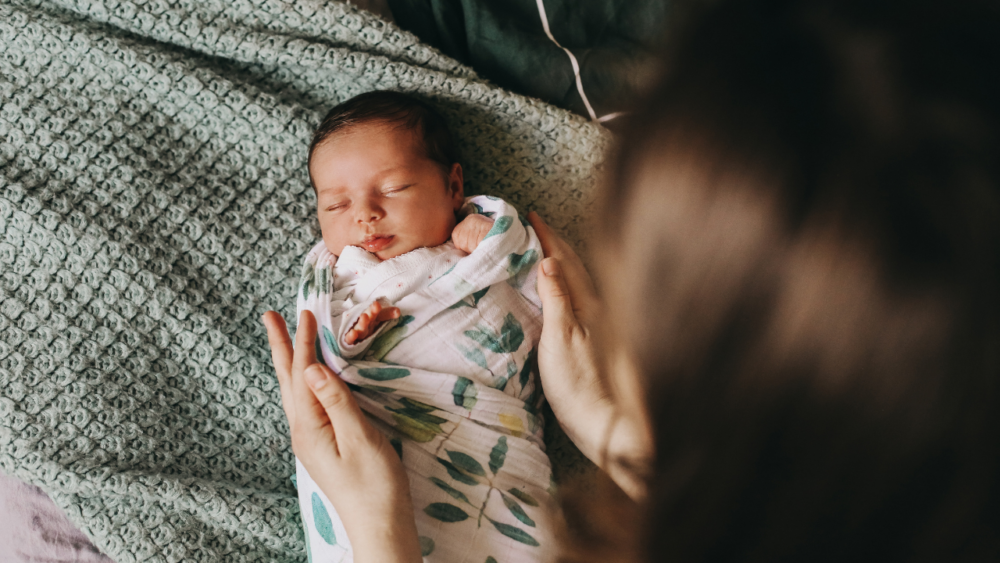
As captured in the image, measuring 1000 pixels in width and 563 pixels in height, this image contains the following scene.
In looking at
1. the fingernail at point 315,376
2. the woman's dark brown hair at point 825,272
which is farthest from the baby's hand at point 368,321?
the woman's dark brown hair at point 825,272

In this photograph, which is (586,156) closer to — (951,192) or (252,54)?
(252,54)

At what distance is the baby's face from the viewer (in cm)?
→ 109

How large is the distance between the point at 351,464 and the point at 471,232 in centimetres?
47

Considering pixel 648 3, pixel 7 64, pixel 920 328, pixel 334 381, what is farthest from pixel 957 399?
pixel 7 64

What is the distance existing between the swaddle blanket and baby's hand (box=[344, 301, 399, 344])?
0.04 ft

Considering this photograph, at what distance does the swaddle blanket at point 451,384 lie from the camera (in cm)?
97

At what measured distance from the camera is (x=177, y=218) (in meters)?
1.13

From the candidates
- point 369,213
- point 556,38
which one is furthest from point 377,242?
point 556,38

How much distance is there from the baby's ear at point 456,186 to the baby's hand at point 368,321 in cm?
28

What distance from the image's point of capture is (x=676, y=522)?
56cm

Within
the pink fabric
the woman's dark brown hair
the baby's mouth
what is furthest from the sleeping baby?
the woman's dark brown hair

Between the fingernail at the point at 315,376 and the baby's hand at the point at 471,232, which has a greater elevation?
the baby's hand at the point at 471,232

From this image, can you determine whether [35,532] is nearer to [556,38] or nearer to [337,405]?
[337,405]

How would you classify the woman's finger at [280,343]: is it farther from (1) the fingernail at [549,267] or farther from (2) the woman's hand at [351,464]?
(1) the fingernail at [549,267]
